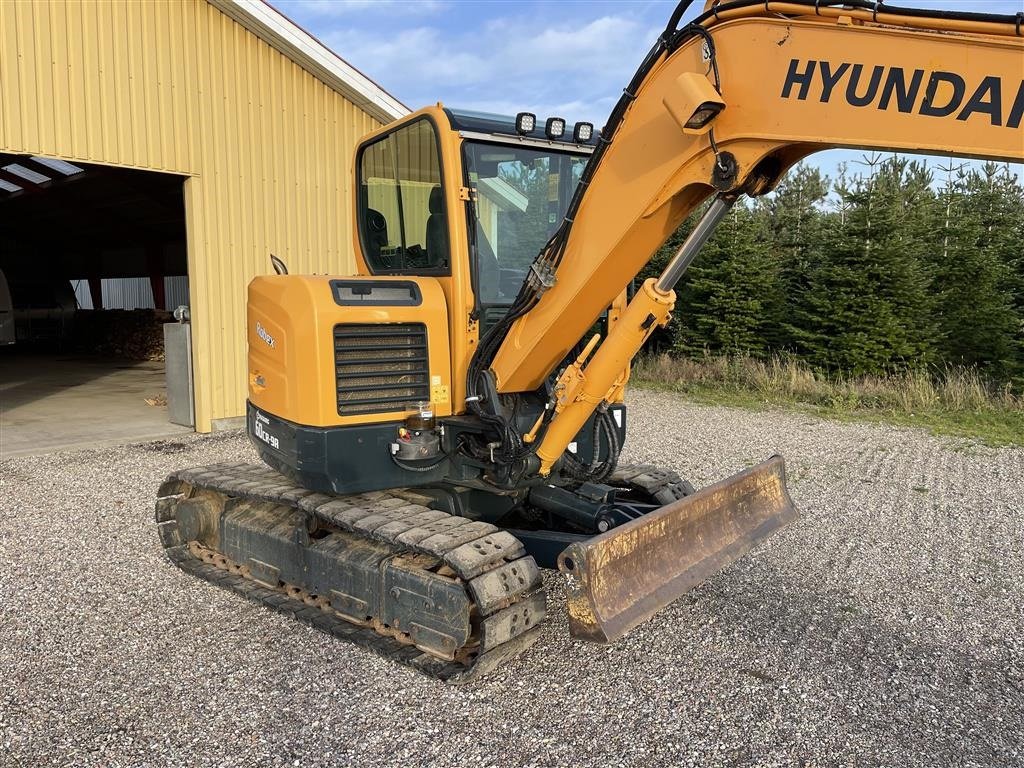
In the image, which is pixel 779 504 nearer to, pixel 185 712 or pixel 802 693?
pixel 802 693

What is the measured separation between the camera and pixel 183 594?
15.6 feet

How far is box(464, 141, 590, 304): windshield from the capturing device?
424 cm

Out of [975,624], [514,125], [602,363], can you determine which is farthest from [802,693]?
[514,125]

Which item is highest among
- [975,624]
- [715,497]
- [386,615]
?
[715,497]

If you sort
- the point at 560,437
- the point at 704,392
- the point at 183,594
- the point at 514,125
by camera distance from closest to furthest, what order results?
1. the point at 560,437
2. the point at 514,125
3. the point at 183,594
4. the point at 704,392

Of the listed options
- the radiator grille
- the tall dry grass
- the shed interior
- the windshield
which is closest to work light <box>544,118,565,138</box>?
the windshield

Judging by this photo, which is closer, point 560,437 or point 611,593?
point 611,593

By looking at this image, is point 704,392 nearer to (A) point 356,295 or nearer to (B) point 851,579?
(B) point 851,579

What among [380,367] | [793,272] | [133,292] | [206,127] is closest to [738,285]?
[793,272]

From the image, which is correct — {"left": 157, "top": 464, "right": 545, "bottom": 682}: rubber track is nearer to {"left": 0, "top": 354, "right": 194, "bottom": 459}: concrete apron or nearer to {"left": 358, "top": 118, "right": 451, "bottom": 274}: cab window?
{"left": 358, "top": 118, "right": 451, "bottom": 274}: cab window

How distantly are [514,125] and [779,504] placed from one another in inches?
107

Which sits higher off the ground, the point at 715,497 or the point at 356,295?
the point at 356,295

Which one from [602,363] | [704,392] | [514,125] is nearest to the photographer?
[602,363]

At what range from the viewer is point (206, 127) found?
930cm
